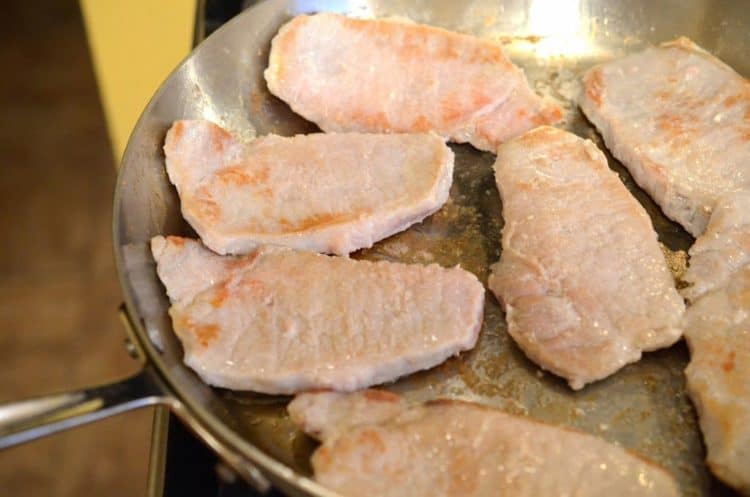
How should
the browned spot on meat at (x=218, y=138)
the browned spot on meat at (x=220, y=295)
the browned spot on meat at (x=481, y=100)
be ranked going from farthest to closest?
the browned spot on meat at (x=481, y=100) < the browned spot on meat at (x=218, y=138) < the browned spot on meat at (x=220, y=295)

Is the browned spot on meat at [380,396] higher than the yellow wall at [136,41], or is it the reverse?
the yellow wall at [136,41]

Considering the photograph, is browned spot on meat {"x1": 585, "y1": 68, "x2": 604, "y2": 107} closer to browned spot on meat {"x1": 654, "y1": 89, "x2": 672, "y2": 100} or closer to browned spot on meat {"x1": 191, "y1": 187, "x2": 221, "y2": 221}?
browned spot on meat {"x1": 654, "y1": 89, "x2": 672, "y2": 100}

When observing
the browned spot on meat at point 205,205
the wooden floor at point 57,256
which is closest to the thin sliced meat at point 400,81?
the browned spot on meat at point 205,205

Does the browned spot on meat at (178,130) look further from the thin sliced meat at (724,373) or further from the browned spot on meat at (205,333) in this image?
the thin sliced meat at (724,373)

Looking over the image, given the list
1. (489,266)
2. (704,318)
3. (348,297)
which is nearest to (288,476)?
(348,297)

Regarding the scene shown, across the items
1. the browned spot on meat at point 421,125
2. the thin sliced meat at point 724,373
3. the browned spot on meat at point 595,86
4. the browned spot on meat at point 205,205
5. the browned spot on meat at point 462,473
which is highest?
the browned spot on meat at point 595,86

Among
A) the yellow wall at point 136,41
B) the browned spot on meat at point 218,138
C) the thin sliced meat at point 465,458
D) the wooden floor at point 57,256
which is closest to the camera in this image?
the thin sliced meat at point 465,458

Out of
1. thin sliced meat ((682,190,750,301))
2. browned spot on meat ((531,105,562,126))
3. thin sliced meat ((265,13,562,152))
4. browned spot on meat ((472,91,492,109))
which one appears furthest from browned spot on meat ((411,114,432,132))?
thin sliced meat ((682,190,750,301))
